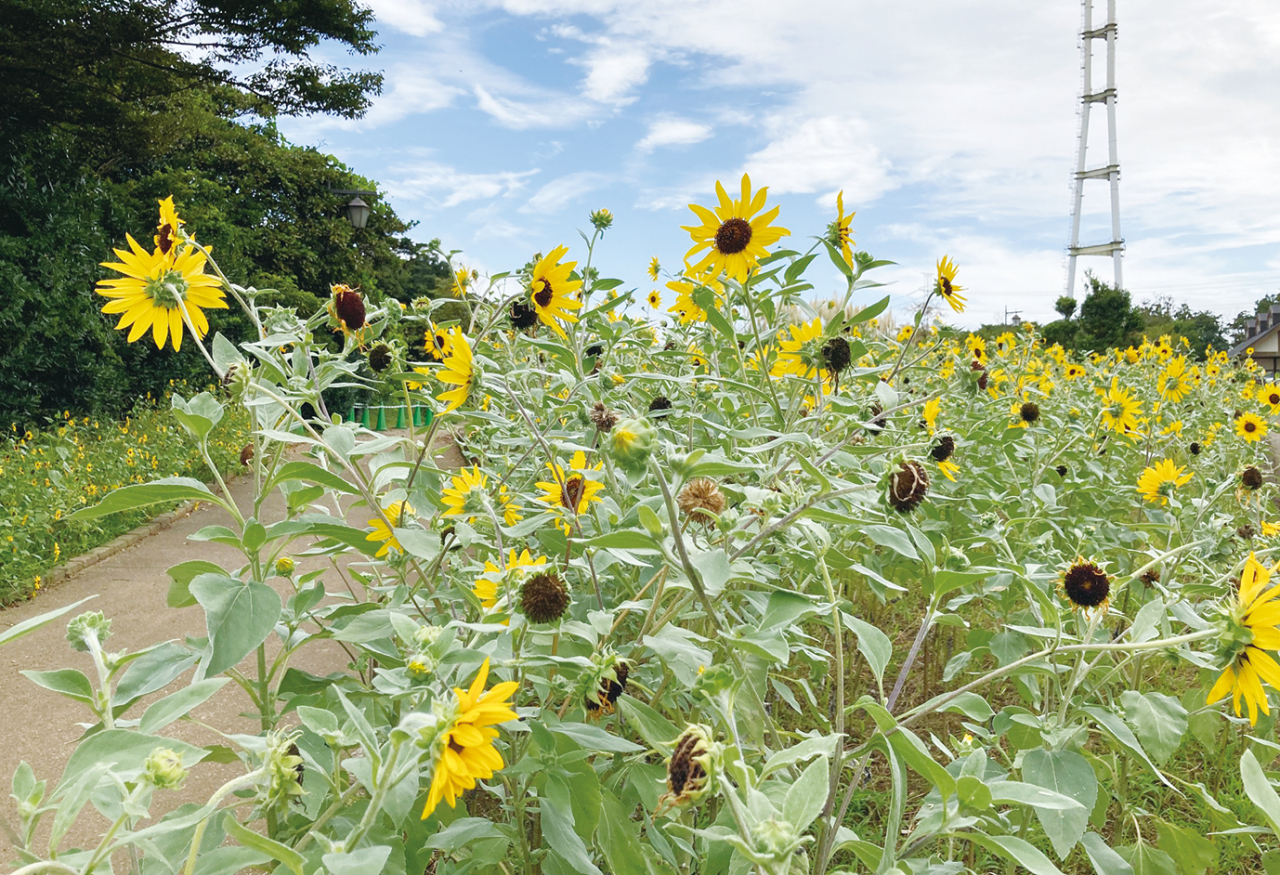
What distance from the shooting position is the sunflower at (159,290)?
1.19 metres

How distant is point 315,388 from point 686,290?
0.90 meters

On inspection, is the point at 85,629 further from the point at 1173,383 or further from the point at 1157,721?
the point at 1173,383

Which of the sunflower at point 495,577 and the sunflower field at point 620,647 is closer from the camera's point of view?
the sunflower field at point 620,647

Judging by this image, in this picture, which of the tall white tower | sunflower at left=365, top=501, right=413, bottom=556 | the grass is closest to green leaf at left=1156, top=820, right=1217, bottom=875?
sunflower at left=365, top=501, right=413, bottom=556

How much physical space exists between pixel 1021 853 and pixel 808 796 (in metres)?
0.26

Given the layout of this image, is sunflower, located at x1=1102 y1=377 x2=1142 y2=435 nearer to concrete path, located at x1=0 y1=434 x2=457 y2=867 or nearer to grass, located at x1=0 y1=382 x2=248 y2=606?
concrete path, located at x1=0 y1=434 x2=457 y2=867

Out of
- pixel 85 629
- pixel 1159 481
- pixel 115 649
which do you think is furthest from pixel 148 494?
pixel 1159 481

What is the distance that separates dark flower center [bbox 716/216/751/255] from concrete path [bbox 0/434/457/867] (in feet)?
4.04

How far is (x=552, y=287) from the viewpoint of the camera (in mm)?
1641

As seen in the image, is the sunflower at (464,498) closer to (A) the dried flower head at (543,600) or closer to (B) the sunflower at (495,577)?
(B) the sunflower at (495,577)

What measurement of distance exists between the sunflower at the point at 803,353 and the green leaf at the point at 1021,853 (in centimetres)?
85

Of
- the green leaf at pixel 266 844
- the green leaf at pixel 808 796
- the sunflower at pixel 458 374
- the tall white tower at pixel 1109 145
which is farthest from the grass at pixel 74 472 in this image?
the tall white tower at pixel 1109 145

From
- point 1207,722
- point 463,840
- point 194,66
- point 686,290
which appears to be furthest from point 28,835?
point 194,66

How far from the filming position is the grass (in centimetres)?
412
